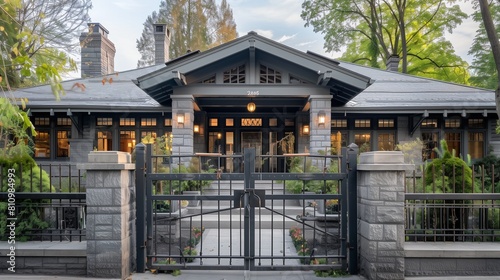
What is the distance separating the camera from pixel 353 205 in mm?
5871

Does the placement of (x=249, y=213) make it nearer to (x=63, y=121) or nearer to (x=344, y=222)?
(x=344, y=222)

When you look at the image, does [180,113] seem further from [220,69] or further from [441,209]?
[441,209]

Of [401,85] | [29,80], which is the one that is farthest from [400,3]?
[29,80]

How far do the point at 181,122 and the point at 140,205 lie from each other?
7.37 m

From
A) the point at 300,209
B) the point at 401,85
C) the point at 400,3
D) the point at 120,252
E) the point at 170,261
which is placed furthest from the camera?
the point at 400,3

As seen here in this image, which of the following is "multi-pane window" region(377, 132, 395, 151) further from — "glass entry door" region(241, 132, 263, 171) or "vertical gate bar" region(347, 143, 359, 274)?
"vertical gate bar" region(347, 143, 359, 274)

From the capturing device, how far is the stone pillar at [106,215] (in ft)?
17.9

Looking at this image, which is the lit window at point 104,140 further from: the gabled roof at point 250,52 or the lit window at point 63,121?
the gabled roof at point 250,52

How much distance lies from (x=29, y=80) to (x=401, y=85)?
2208 centimetres

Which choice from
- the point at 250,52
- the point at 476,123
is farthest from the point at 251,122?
the point at 476,123

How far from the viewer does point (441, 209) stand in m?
6.29

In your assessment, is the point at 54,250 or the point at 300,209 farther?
the point at 300,209

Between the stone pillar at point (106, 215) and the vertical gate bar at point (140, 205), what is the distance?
0.31 m

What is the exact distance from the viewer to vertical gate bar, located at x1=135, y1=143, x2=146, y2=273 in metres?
5.81
